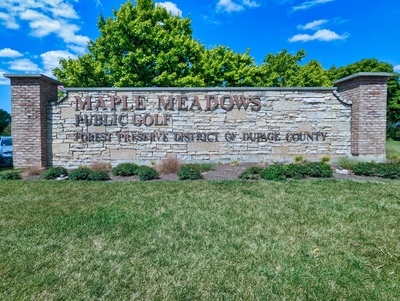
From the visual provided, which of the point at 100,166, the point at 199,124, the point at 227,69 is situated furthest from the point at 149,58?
the point at 100,166

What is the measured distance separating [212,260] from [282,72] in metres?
29.9

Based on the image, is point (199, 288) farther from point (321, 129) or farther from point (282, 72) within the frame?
point (282, 72)

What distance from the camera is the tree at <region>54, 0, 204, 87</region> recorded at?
60.1 ft

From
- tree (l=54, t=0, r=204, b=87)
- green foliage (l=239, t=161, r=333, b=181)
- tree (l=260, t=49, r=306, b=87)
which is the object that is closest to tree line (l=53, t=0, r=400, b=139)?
tree (l=54, t=0, r=204, b=87)

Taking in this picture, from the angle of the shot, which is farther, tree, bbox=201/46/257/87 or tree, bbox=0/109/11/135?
tree, bbox=0/109/11/135

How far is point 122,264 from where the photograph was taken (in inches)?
105

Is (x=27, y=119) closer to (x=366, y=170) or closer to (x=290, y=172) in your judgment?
(x=290, y=172)

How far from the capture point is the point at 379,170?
728cm

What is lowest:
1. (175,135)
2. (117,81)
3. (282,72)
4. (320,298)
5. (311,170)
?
(320,298)

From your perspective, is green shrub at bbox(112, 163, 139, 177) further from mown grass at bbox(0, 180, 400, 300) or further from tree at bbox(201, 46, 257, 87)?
tree at bbox(201, 46, 257, 87)

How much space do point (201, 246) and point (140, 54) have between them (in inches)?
686

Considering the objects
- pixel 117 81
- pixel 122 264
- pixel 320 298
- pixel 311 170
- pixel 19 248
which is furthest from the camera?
pixel 117 81

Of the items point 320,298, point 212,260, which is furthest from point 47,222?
point 320,298

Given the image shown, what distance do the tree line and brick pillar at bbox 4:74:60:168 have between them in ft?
32.1
